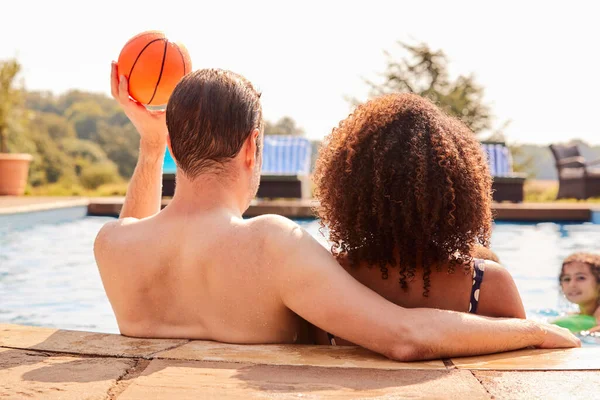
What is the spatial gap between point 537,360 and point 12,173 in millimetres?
13011

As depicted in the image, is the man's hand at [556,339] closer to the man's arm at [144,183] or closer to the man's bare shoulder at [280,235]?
the man's bare shoulder at [280,235]

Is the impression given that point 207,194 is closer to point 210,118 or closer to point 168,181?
point 210,118

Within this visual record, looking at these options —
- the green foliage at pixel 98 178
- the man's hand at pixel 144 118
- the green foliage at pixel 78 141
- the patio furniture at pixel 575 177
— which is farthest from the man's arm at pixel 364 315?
the green foliage at pixel 98 178

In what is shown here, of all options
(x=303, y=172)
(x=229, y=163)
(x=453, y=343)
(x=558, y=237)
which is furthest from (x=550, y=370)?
(x=303, y=172)

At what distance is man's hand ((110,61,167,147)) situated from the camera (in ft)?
7.82

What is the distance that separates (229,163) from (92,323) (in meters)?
3.65

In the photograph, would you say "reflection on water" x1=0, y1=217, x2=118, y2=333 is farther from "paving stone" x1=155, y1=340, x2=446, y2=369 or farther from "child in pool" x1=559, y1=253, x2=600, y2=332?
"paving stone" x1=155, y1=340, x2=446, y2=369

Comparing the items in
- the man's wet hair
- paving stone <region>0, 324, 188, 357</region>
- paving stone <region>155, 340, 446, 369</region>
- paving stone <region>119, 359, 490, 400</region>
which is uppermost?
the man's wet hair

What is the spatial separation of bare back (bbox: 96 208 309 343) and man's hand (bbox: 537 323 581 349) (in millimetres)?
667

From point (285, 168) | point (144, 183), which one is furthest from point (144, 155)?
point (285, 168)

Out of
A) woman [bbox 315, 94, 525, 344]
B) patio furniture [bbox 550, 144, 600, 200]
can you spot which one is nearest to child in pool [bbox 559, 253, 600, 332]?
woman [bbox 315, 94, 525, 344]

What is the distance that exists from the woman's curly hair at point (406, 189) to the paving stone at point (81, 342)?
0.58m

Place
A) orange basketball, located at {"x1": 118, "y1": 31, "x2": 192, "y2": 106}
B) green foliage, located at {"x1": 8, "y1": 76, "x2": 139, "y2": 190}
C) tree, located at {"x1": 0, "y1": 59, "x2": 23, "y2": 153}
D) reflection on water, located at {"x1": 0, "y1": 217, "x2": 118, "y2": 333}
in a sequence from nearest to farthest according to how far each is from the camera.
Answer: orange basketball, located at {"x1": 118, "y1": 31, "x2": 192, "y2": 106}, reflection on water, located at {"x1": 0, "y1": 217, "x2": 118, "y2": 333}, tree, located at {"x1": 0, "y1": 59, "x2": 23, "y2": 153}, green foliage, located at {"x1": 8, "y1": 76, "x2": 139, "y2": 190}

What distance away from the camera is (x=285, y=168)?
1258 centimetres
